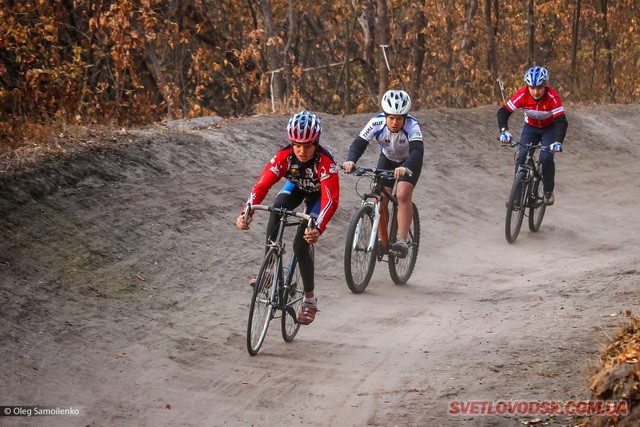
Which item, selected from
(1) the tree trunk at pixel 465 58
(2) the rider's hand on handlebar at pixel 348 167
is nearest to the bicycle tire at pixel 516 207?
(2) the rider's hand on handlebar at pixel 348 167

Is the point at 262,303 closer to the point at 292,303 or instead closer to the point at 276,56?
the point at 292,303

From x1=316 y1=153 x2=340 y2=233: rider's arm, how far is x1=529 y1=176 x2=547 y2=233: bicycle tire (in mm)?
6378

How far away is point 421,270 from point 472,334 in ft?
12.1

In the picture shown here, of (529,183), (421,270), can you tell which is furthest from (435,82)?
(421,270)

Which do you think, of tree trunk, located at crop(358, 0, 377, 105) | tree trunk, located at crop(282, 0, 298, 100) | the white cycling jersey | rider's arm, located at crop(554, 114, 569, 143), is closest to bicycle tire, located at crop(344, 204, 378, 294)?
the white cycling jersey

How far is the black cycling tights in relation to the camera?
340 inches

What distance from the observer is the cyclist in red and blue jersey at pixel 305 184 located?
27.9 ft

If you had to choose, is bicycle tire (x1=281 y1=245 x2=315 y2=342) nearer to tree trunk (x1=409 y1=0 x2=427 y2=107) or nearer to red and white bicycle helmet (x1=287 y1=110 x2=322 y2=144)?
red and white bicycle helmet (x1=287 y1=110 x2=322 y2=144)

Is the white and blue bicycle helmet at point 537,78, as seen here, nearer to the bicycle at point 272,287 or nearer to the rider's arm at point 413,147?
the rider's arm at point 413,147

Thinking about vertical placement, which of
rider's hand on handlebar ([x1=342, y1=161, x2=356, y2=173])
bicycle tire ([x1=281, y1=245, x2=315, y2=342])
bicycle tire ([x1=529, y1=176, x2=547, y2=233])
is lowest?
bicycle tire ([x1=529, y1=176, x2=547, y2=233])

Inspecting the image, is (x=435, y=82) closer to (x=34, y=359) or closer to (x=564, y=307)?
(x=564, y=307)

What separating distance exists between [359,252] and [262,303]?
8.25ft

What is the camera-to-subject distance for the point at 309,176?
888 centimetres

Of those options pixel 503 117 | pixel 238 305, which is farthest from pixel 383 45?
pixel 238 305
